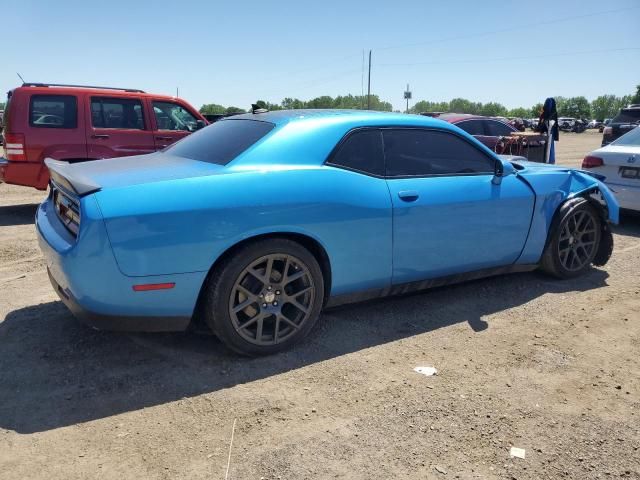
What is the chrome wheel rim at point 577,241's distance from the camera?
470cm

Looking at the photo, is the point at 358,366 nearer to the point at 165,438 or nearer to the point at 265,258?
the point at 265,258

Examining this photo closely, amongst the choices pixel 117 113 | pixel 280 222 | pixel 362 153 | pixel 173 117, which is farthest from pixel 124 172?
pixel 173 117

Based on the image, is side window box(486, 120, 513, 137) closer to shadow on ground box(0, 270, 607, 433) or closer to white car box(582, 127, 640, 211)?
white car box(582, 127, 640, 211)

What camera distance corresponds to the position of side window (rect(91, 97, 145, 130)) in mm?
7883

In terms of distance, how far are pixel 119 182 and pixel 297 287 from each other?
124 centimetres

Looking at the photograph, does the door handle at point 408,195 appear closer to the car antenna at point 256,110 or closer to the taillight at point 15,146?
the car antenna at point 256,110

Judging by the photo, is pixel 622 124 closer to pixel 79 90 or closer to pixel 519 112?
pixel 79 90

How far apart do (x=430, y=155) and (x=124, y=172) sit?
2172 mm

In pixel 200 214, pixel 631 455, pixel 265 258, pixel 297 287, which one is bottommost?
pixel 631 455

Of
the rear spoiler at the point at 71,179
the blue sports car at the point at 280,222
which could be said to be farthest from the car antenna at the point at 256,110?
the rear spoiler at the point at 71,179

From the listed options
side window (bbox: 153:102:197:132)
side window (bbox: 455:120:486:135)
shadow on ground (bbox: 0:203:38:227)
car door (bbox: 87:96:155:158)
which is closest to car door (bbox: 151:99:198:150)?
side window (bbox: 153:102:197:132)

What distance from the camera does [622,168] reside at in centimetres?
681

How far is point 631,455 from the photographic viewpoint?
2453 millimetres

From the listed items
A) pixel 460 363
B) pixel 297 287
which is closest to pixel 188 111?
pixel 297 287
